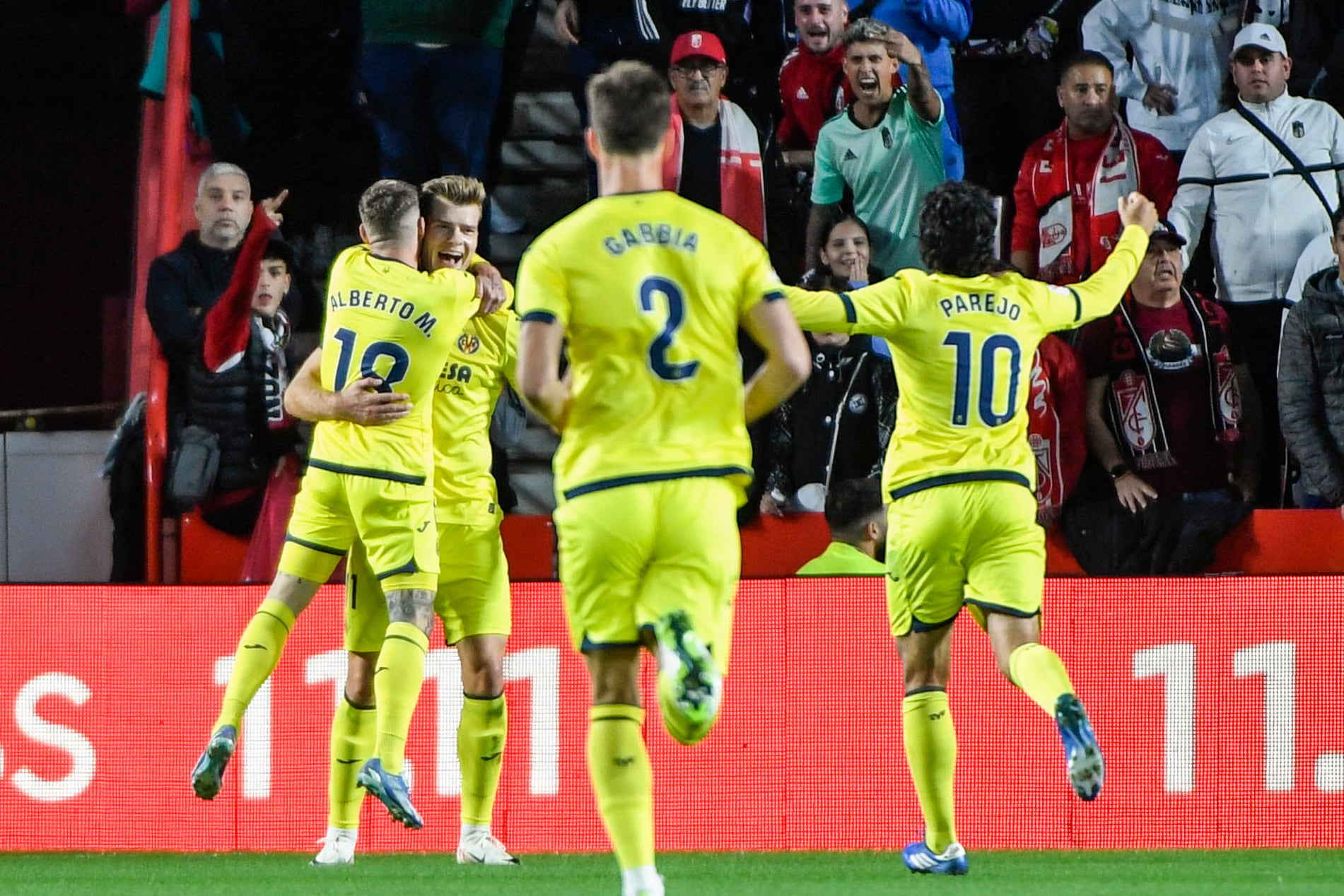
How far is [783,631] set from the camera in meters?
7.11

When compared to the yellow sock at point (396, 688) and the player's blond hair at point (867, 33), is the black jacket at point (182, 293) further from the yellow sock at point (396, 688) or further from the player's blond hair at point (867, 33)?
the yellow sock at point (396, 688)

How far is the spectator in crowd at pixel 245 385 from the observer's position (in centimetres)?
911

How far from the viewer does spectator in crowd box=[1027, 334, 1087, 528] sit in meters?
8.78

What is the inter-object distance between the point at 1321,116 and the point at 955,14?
1.80 metres

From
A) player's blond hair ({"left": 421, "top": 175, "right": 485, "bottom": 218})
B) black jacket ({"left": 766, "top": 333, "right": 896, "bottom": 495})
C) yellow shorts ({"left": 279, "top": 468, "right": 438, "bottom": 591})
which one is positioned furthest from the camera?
black jacket ({"left": 766, "top": 333, "right": 896, "bottom": 495})

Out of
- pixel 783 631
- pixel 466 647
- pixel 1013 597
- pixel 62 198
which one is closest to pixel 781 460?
pixel 783 631

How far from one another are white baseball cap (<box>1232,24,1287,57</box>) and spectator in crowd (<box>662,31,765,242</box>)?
2.37 metres

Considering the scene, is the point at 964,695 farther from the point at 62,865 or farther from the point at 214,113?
the point at 214,113

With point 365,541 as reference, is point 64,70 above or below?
above

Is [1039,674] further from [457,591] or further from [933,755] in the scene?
[457,591]

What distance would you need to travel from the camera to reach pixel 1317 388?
8.62 metres

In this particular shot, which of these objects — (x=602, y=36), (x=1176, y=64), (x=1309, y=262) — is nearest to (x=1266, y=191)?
(x=1309, y=262)

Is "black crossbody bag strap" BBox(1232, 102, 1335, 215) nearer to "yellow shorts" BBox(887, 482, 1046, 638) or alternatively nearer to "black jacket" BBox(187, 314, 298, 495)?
"yellow shorts" BBox(887, 482, 1046, 638)

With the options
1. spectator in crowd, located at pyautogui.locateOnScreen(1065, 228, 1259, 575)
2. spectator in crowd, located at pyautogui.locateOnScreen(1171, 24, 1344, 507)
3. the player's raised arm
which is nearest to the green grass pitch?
the player's raised arm
